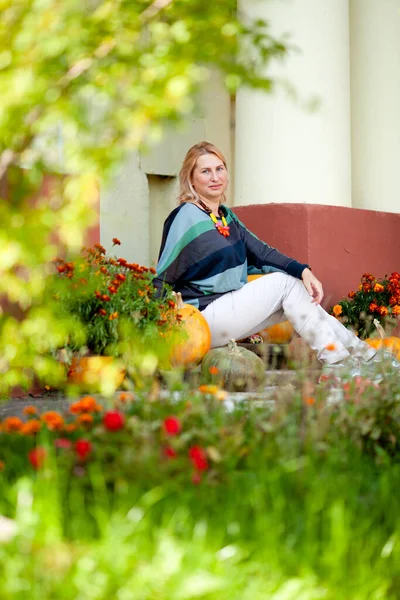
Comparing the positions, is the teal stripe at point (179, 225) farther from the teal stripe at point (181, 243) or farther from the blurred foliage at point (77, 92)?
the blurred foliage at point (77, 92)

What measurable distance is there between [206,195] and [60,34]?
3201mm

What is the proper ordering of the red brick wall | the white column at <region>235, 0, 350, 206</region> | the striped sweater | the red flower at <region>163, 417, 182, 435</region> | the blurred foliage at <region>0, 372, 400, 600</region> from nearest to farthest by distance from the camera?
1. the blurred foliage at <region>0, 372, 400, 600</region>
2. the red flower at <region>163, 417, 182, 435</region>
3. the striped sweater
4. the red brick wall
5. the white column at <region>235, 0, 350, 206</region>

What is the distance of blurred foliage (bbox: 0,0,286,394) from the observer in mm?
1926

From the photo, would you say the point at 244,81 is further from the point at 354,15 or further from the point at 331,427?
the point at 354,15

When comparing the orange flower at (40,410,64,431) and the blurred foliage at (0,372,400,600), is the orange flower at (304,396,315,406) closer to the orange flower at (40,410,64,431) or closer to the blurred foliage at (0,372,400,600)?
the blurred foliage at (0,372,400,600)

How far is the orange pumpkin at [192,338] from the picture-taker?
458 cm

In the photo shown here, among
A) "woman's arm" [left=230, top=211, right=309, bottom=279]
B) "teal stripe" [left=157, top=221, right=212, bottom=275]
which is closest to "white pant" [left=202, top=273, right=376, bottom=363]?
"woman's arm" [left=230, top=211, right=309, bottom=279]

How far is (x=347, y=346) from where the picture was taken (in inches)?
189

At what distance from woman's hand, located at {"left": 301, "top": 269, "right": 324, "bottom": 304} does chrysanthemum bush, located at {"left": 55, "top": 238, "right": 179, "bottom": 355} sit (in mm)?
769

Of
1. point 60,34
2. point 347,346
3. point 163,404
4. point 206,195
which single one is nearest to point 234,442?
point 163,404

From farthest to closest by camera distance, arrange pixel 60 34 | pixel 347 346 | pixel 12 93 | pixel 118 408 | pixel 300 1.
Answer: pixel 300 1 < pixel 347 346 < pixel 118 408 < pixel 60 34 < pixel 12 93

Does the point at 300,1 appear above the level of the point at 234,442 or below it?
above

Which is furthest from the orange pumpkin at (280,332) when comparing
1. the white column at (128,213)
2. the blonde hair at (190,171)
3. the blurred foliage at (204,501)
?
the blurred foliage at (204,501)

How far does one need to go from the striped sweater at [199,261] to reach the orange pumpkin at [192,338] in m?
0.26
